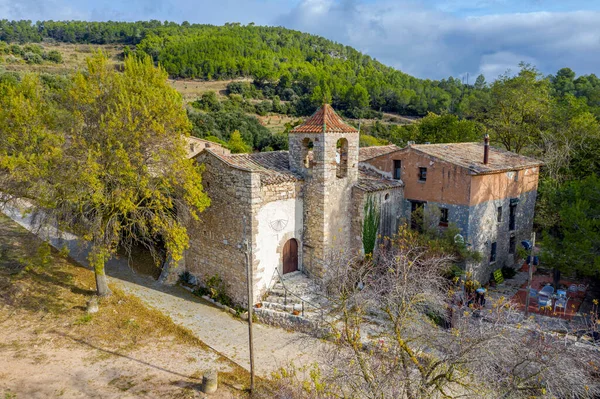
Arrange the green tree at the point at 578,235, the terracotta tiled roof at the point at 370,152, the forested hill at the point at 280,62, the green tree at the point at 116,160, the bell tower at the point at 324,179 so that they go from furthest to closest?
the forested hill at the point at 280,62
the terracotta tiled roof at the point at 370,152
the bell tower at the point at 324,179
the green tree at the point at 578,235
the green tree at the point at 116,160

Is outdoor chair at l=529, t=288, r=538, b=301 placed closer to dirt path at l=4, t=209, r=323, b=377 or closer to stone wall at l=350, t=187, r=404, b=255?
stone wall at l=350, t=187, r=404, b=255

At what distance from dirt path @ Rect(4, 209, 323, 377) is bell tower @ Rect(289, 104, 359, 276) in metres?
3.88

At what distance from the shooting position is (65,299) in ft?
53.9

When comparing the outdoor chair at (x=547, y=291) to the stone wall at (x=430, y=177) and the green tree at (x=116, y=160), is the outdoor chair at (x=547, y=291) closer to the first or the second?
the stone wall at (x=430, y=177)

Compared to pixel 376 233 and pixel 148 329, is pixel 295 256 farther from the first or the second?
pixel 148 329

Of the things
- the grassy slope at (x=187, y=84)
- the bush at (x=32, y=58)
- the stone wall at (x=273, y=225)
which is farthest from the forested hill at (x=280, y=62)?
the stone wall at (x=273, y=225)

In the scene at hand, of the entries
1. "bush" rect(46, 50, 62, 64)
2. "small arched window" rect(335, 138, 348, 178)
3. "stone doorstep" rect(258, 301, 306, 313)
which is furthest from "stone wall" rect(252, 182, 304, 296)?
"bush" rect(46, 50, 62, 64)

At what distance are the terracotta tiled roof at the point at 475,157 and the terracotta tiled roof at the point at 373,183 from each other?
1.78 metres

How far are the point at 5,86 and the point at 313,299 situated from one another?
14256 mm

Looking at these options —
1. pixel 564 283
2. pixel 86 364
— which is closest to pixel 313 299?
pixel 86 364

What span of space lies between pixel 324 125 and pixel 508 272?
40.5 feet

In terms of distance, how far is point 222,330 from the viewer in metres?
15.1

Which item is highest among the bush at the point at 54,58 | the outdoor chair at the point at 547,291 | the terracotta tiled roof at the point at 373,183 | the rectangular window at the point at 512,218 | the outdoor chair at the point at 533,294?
the bush at the point at 54,58

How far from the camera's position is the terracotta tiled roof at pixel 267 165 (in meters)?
16.3
